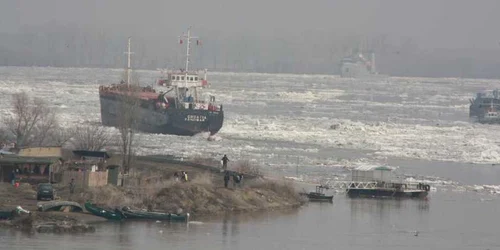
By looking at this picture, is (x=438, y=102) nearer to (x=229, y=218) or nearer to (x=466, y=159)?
(x=466, y=159)

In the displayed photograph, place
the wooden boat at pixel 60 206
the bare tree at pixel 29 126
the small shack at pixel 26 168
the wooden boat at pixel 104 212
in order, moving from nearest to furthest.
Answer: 1. the wooden boat at pixel 60 206
2. the wooden boat at pixel 104 212
3. the small shack at pixel 26 168
4. the bare tree at pixel 29 126

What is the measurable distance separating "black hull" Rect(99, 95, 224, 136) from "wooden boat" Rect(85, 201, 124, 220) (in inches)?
1038

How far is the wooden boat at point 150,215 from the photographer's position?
1030 inches

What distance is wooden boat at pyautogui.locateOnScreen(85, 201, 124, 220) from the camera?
2580 cm

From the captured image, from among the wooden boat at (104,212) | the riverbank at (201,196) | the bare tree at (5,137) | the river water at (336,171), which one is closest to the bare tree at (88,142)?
the bare tree at (5,137)

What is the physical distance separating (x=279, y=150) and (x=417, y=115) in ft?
113

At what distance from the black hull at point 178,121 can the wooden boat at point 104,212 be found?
2638 centimetres

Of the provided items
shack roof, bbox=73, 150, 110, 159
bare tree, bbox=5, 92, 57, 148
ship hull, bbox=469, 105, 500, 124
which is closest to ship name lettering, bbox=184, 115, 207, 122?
bare tree, bbox=5, 92, 57, 148

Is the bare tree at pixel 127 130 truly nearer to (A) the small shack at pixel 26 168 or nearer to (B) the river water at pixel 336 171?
(B) the river water at pixel 336 171

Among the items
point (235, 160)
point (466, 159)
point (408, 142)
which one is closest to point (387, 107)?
point (408, 142)


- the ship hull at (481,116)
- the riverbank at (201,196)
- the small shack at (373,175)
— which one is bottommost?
the riverbank at (201,196)

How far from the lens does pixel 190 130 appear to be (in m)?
53.0

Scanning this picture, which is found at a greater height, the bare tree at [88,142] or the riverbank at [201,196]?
the bare tree at [88,142]

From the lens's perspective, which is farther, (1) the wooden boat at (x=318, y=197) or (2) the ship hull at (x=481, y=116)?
(2) the ship hull at (x=481, y=116)
